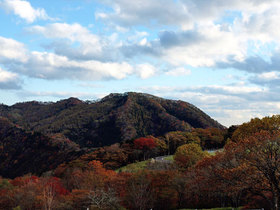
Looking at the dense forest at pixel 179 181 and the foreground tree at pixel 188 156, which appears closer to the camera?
the dense forest at pixel 179 181

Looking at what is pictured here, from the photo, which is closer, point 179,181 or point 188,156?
Answer: point 179,181

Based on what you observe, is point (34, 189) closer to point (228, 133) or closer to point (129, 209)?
point (129, 209)

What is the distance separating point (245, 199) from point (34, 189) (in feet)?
156

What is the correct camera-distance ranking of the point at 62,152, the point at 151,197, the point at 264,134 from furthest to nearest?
the point at 62,152
the point at 151,197
the point at 264,134

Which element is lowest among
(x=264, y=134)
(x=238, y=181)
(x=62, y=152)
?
(x=62, y=152)

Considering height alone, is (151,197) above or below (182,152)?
below

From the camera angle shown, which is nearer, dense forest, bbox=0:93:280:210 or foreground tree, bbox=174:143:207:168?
dense forest, bbox=0:93:280:210

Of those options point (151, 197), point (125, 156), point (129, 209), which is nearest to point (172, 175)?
point (151, 197)

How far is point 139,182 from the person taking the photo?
193ft

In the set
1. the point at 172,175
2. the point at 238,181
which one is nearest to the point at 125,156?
the point at 172,175

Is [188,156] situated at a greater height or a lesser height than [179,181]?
greater

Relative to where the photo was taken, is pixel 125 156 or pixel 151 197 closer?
pixel 151 197

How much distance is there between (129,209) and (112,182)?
10.3m

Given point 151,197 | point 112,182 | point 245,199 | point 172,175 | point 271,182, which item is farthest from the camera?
point 112,182
